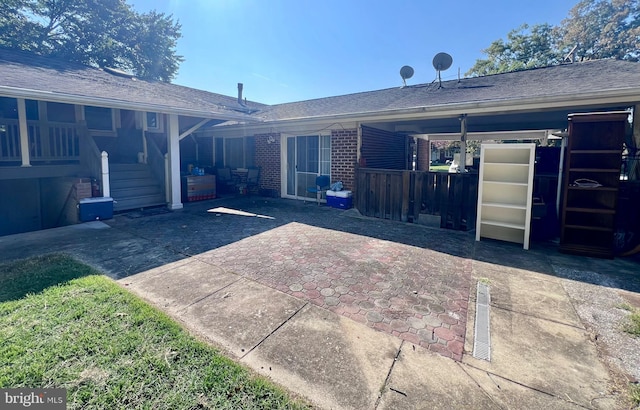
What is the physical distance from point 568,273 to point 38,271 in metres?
7.14

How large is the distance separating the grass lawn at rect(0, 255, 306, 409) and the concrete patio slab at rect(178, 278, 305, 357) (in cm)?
17

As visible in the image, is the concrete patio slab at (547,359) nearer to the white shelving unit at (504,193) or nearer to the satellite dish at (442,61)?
the white shelving unit at (504,193)

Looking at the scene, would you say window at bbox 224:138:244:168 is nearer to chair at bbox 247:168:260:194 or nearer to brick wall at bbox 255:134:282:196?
chair at bbox 247:168:260:194

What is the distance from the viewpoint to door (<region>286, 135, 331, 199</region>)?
918 cm

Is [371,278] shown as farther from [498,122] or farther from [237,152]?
[237,152]

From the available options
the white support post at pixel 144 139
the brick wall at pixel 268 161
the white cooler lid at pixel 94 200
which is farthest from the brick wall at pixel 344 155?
the white support post at pixel 144 139

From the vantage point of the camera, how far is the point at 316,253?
481 cm

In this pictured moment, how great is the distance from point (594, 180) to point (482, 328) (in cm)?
412

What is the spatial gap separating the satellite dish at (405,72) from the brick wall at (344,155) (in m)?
3.30

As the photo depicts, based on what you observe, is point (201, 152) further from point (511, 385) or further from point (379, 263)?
point (511, 385)

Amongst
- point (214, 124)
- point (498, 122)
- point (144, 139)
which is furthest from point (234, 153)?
point (498, 122)

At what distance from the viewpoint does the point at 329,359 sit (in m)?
2.28

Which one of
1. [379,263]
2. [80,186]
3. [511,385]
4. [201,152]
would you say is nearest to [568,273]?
[379,263]

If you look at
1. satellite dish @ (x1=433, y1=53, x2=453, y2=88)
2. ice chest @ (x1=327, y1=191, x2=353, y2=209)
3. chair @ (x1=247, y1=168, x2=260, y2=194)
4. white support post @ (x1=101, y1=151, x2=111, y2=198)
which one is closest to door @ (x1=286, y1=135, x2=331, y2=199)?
ice chest @ (x1=327, y1=191, x2=353, y2=209)
